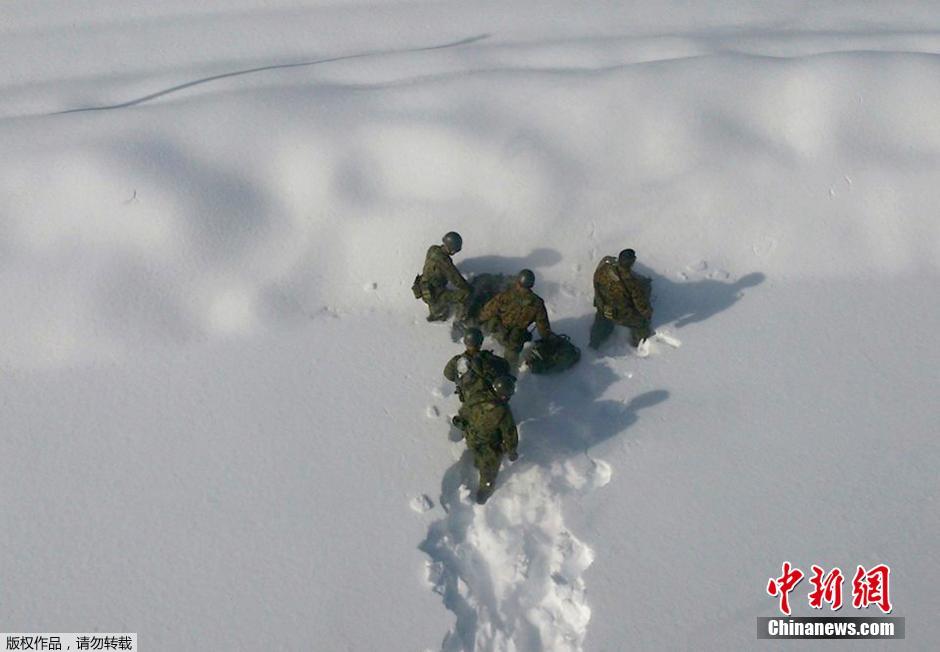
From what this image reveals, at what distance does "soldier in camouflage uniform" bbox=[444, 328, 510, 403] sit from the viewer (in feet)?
21.7

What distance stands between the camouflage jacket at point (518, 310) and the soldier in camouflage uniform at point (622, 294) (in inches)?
26.0

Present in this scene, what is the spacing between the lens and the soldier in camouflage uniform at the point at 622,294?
7.47 meters

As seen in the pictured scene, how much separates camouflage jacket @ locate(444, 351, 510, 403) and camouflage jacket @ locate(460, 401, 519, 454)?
0.11 m

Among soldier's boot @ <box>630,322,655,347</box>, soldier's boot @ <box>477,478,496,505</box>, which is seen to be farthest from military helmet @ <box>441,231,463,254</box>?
soldier's boot @ <box>477,478,496,505</box>

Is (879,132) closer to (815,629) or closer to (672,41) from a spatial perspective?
(672,41)

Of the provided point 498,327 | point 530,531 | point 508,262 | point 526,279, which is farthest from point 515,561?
point 508,262

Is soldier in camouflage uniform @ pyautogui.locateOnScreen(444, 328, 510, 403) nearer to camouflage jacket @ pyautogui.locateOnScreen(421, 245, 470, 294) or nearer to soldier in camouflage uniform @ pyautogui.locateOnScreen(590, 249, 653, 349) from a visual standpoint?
camouflage jacket @ pyautogui.locateOnScreen(421, 245, 470, 294)

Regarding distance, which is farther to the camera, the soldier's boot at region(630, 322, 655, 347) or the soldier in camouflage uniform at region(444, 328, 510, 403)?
the soldier's boot at region(630, 322, 655, 347)

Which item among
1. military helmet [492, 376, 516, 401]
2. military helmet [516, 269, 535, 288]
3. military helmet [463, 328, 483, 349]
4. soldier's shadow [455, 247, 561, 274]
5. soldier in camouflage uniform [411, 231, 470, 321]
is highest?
soldier's shadow [455, 247, 561, 274]

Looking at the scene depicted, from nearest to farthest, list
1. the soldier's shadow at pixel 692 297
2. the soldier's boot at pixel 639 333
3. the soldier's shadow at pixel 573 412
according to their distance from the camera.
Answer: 1. the soldier's shadow at pixel 573 412
2. the soldier's boot at pixel 639 333
3. the soldier's shadow at pixel 692 297

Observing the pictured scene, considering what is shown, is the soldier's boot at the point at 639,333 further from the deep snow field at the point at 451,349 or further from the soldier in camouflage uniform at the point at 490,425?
the soldier in camouflage uniform at the point at 490,425

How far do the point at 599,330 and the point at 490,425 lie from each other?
6.62 ft

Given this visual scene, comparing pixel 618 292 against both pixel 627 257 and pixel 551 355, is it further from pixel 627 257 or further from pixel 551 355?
pixel 551 355

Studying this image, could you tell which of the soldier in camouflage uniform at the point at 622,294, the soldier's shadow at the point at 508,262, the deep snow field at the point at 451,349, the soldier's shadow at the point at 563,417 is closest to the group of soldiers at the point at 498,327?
the soldier in camouflage uniform at the point at 622,294
